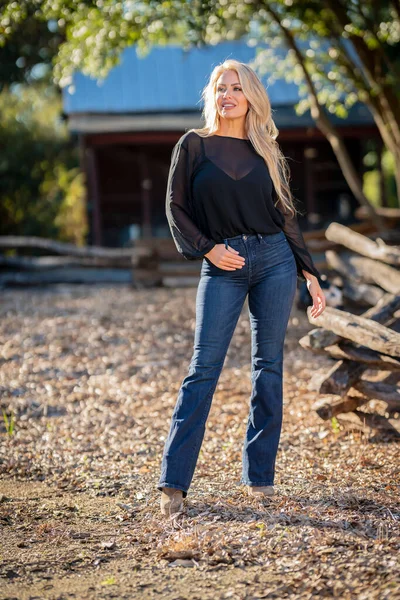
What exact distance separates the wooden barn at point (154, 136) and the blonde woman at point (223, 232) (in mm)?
13972

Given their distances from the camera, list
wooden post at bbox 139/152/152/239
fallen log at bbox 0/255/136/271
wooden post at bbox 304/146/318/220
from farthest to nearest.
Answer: wooden post at bbox 304/146/318/220
wooden post at bbox 139/152/152/239
fallen log at bbox 0/255/136/271

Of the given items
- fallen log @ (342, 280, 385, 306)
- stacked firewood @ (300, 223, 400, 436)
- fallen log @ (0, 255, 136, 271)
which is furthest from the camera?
fallen log @ (0, 255, 136, 271)

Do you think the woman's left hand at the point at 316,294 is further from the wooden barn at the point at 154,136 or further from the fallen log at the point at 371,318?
the wooden barn at the point at 154,136

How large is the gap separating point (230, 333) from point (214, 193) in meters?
0.66

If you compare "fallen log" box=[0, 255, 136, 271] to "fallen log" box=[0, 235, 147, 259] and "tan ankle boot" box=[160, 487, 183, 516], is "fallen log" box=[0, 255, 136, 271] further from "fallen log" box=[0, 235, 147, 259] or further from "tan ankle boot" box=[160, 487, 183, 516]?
"tan ankle boot" box=[160, 487, 183, 516]

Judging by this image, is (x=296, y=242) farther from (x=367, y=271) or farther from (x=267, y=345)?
(x=367, y=271)

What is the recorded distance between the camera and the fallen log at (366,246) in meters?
7.15

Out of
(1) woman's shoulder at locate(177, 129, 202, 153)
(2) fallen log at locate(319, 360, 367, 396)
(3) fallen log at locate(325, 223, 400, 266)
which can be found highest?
(1) woman's shoulder at locate(177, 129, 202, 153)

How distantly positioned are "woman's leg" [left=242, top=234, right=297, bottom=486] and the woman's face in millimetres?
612

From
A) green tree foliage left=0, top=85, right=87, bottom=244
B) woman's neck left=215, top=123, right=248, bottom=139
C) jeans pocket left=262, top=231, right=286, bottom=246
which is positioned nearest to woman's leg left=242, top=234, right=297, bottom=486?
jeans pocket left=262, top=231, right=286, bottom=246

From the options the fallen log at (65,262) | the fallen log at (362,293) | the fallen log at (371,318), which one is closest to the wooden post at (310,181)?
the fallen log at (65,262)

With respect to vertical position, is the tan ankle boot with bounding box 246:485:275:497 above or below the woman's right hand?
below

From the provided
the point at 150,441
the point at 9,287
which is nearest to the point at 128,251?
the point at 9,287

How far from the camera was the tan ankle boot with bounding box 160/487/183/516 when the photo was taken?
12.9ft
